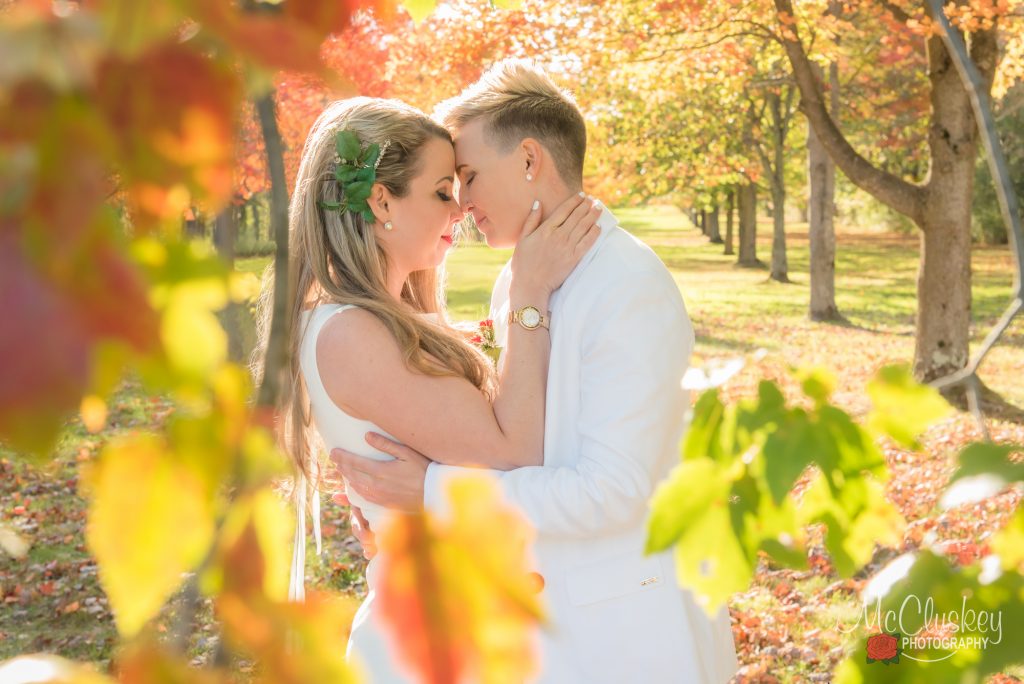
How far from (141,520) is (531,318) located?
84.8 inches

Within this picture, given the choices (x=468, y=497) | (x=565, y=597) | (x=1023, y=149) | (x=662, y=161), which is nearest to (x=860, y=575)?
(x=565, y=597)

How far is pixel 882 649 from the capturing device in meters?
1.16

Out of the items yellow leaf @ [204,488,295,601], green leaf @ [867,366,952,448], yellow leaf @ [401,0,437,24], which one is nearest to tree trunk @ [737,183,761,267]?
yellow leaf @ [401,0,437,24]

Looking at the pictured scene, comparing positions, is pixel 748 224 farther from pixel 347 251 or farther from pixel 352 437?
pixel 352 437

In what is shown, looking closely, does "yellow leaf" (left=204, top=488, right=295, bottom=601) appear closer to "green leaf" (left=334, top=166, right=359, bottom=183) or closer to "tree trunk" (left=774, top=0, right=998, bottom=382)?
"green leaf" (left=334, top=166, right=359, bottom=183)

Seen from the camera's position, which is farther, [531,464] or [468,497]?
[531,464]

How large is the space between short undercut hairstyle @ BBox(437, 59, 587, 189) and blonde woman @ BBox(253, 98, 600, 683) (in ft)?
0.34

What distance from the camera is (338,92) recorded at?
665 mm

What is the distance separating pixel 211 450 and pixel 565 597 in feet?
6.76

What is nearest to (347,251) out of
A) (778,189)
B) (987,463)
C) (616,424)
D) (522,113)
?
(522,113)

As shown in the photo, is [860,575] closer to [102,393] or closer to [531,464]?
[531,464]

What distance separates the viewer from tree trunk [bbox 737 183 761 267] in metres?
31.7

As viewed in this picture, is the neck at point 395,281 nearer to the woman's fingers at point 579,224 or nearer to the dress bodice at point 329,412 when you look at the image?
the dress bodice at point 329,412

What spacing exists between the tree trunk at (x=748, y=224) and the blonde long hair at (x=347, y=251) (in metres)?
29.5
